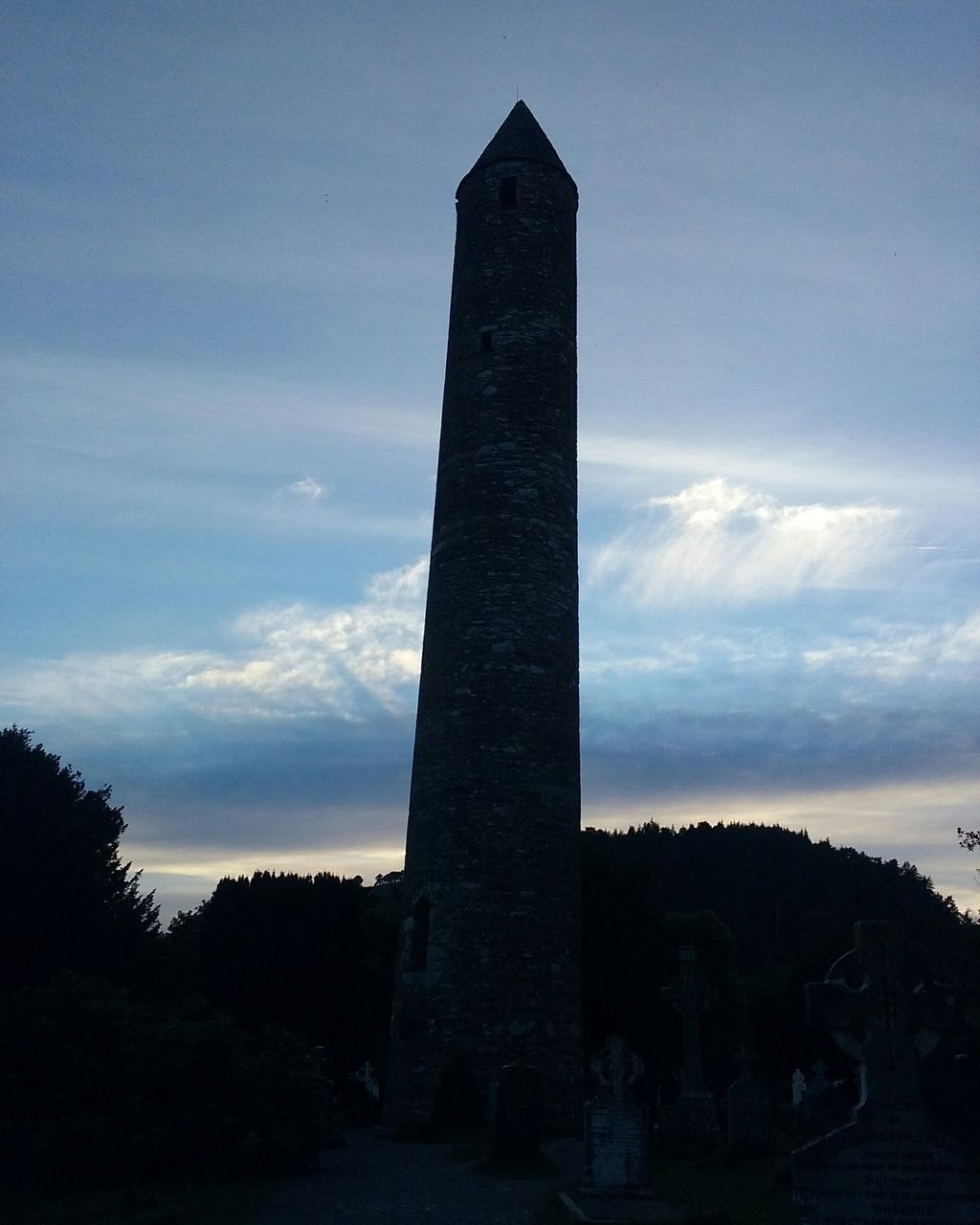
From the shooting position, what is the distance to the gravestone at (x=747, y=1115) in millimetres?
12969

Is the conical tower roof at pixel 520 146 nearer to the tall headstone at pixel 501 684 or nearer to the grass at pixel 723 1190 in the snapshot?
the tall headstone at pixel 501 684

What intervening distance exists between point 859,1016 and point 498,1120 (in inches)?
245

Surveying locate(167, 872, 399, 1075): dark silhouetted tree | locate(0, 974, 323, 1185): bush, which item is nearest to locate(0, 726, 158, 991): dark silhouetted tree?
locate(167, 872, 399, 1075): dark silhouetted tree

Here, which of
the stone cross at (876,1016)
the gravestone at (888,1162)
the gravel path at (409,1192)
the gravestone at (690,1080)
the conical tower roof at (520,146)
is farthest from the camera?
the conical tower roof at (520,146)

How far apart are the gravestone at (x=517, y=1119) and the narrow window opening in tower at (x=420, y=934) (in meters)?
4.06

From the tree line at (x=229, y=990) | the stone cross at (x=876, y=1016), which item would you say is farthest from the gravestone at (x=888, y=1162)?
the tree line at (x=229, y=990)

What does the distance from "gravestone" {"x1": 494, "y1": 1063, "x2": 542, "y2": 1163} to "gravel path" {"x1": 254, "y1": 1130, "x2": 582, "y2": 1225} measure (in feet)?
1.44

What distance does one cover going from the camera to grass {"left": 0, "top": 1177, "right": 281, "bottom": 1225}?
9867 mm

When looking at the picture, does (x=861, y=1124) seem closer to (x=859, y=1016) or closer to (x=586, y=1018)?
(x=859, y=1016)

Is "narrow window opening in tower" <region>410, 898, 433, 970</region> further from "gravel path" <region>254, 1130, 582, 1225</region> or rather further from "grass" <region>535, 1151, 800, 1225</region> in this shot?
"grass" <region>535, 1151, 800, 1225</region>

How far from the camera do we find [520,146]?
68.2ft

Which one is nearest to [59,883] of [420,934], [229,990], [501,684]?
[229,990]

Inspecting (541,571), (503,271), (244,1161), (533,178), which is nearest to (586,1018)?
(541,571)

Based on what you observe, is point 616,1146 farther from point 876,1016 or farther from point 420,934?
point 420,934
